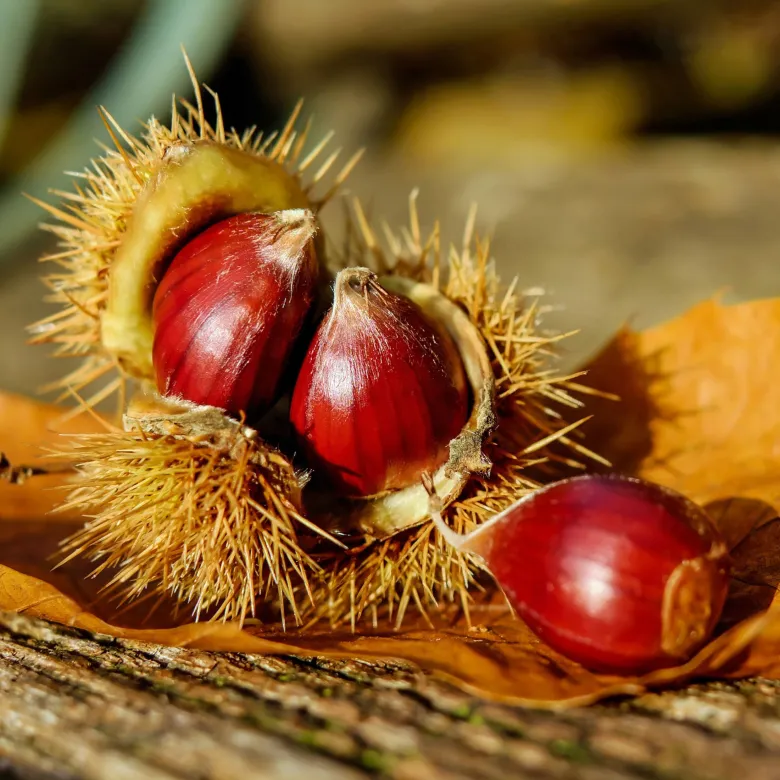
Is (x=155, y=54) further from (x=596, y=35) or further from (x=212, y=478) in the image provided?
(x=212, y=478)

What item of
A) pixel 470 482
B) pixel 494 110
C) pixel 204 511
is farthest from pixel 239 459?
pixel 494 110

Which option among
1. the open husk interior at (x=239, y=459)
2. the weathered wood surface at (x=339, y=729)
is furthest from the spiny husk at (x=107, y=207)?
the weathered wood surface at (x=339, y=729)

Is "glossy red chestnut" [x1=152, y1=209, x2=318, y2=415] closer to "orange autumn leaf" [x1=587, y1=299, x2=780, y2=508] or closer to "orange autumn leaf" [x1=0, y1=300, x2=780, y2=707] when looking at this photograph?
"orange autumn leaf" [x1=0, y1=300, x2=780, y2=707]

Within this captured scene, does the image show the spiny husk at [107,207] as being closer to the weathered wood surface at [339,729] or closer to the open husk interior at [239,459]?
the open husk interior at [239,459]

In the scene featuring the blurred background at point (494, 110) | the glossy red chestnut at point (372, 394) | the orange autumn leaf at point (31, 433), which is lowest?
the orange autumn leaf at point (31, 433)

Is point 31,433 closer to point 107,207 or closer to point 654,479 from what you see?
point 107,207
